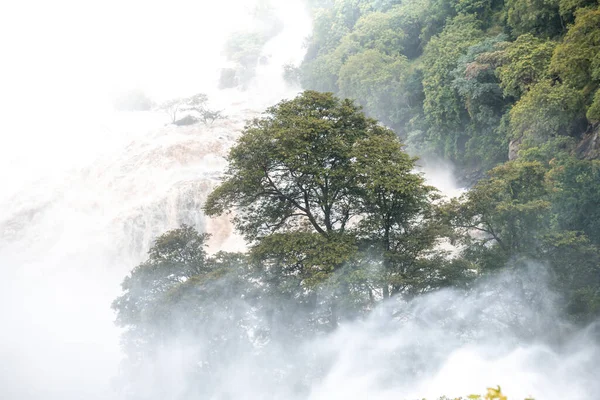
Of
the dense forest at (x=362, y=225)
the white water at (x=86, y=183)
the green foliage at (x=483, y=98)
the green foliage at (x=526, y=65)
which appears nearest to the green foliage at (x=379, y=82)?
the green foliage at (x=483, y=98)

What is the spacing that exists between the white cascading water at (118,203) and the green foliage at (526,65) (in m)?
11.0

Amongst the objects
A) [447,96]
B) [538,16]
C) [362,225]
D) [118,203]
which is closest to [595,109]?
[362,225]

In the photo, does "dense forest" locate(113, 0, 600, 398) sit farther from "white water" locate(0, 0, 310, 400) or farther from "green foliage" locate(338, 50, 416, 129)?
"green foliage" locate(338, 50, 416, 129)

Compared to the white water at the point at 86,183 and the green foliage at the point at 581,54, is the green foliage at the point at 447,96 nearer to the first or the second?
the green foliage at the point at 581,54

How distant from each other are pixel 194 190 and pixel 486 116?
653 inches

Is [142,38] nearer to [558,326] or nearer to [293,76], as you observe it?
[293,76]

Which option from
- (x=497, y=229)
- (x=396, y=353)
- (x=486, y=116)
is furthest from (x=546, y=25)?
(x=396, y=353)

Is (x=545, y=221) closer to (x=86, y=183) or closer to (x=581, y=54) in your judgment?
(x=581, y=54)

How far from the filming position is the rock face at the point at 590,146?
1916 cm

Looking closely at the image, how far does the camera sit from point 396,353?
51.0ft

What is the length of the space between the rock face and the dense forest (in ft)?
0.19

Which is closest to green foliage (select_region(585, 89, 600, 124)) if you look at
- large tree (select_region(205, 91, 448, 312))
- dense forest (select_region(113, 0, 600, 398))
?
dense forest (select_region(113, 0, 600, 398))

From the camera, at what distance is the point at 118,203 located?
3453 cm

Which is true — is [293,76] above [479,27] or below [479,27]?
above
